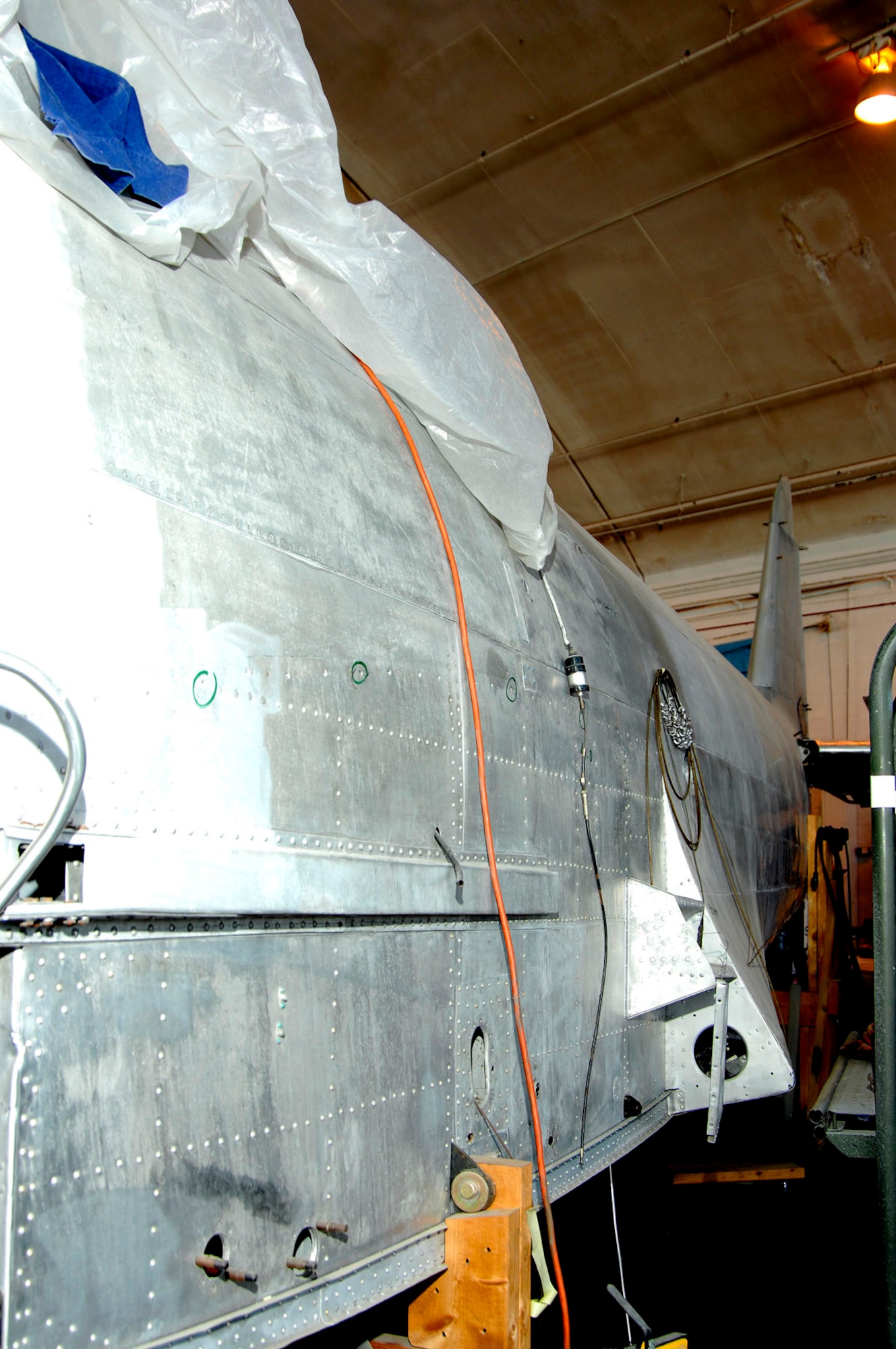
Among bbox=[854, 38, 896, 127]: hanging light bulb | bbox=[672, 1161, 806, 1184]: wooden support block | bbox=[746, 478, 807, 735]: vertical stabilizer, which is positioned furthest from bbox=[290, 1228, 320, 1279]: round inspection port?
bbox=[854, 38, 896, 127]: hanging light bulb

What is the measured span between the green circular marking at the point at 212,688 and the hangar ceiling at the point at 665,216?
8376mm

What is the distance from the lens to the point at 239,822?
2117 mm

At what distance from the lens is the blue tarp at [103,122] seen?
2.14 metres

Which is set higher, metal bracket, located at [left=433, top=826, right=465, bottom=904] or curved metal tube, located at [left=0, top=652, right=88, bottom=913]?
curved metal tube, located at [left=0, top=652, right=88, bottom=913]

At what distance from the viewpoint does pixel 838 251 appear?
10.4m

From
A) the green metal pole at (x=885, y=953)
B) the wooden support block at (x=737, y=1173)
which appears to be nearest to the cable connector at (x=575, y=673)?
the green metal pole at (x=885, y=953)

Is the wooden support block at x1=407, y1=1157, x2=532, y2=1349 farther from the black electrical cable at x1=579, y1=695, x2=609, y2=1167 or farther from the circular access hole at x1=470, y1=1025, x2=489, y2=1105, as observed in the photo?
the black electrical cable at x1=579, y1=695, x2=609, y2=1167

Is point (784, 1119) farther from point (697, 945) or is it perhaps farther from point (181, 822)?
point (181, 822)

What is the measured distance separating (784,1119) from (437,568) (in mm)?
6842

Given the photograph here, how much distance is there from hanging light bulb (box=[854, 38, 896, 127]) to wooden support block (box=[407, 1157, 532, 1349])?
8.78m

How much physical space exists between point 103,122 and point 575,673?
232 centimetres

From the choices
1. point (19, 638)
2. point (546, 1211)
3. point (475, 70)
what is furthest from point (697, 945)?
point (475, 70)

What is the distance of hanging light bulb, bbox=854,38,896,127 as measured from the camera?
811cm

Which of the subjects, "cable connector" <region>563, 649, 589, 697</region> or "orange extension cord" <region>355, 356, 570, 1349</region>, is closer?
"orange extension cord" <region>355, 356, 570, 1349</region>
